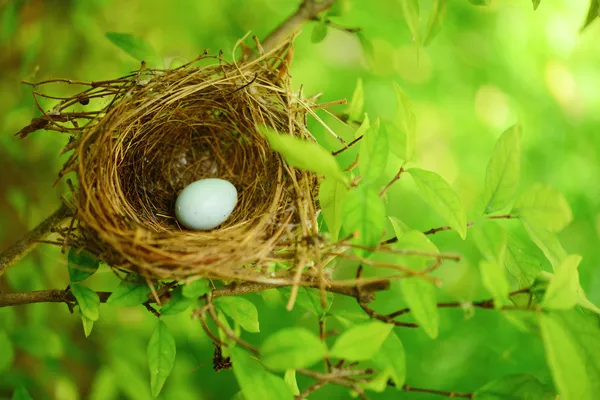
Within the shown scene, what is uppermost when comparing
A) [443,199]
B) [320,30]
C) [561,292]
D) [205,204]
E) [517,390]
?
[320,30]

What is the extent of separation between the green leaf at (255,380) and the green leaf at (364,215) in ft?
0.53

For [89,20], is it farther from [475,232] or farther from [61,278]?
[475,232]

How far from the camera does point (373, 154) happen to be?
48 cm

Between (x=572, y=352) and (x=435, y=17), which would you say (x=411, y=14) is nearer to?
(x=435, y=17)

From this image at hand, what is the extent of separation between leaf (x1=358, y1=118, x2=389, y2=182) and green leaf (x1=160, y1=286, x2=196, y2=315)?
0.81 ft

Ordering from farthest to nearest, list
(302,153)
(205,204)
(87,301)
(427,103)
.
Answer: (427,103), (205,204), (87,301), (302,153)

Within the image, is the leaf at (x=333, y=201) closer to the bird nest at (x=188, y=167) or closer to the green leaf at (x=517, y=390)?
A: the bird nest at (x=188, y=167)

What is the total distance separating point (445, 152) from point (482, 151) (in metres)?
0.11

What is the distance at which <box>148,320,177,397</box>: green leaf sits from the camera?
0.54m

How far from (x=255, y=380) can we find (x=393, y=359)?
0.14m

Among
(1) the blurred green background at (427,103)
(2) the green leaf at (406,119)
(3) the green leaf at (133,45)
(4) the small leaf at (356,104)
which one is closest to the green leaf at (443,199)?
(2) the green leaf at (406,119)

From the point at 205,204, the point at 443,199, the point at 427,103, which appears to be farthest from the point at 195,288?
the point at 427,103

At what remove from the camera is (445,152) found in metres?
1.48

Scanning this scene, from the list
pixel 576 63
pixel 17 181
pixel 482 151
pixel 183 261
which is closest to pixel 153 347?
pixel 183 261
